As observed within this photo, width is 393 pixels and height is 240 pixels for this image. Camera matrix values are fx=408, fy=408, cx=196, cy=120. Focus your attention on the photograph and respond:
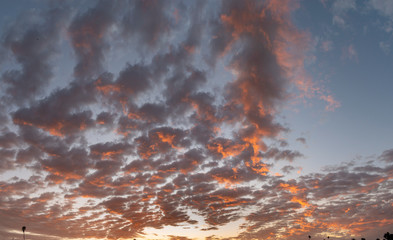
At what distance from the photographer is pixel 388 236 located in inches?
7825

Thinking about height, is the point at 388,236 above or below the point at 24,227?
below

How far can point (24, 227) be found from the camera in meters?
196

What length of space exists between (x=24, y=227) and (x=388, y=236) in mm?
176289
